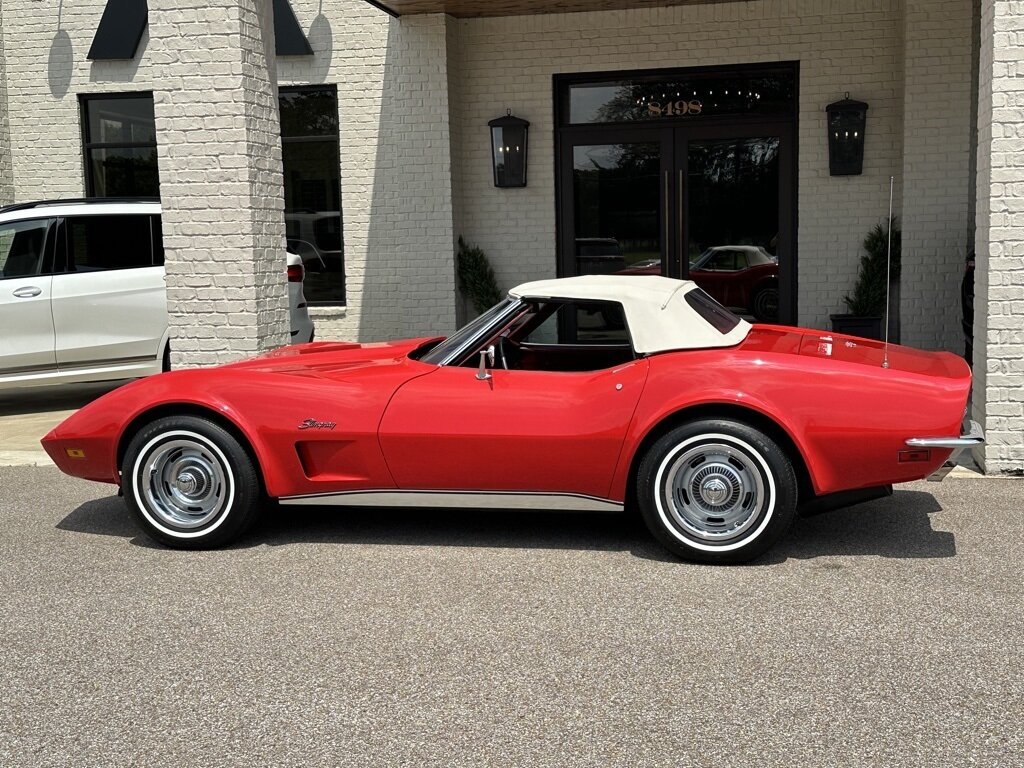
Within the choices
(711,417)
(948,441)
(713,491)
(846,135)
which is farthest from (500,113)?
(948,441)

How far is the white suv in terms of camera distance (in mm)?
9766

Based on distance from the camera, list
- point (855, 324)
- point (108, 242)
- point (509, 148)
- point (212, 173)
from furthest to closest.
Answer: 1. point (509, 148)
2. point (855, 324)
3. point (108, 242)
4. point (212, 173)

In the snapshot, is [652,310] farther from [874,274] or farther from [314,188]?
[314,188]

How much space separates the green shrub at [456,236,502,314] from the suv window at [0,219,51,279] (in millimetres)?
4230

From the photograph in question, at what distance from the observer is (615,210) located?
1220 centimetres

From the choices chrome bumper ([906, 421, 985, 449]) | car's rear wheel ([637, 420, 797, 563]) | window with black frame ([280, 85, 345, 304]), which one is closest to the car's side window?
car's rear wheel ([637, 420, 797, 563])

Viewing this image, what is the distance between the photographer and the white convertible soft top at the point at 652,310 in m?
5.44

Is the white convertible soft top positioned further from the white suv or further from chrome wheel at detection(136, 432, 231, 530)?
the white suv

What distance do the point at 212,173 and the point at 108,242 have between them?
2.65 meters

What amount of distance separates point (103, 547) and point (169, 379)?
2.96ft

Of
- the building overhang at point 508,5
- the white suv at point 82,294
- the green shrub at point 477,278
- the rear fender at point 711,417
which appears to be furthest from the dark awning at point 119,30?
the rear fender at point 711,417

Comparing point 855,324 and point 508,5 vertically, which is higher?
point 508,5

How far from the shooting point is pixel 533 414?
533cm

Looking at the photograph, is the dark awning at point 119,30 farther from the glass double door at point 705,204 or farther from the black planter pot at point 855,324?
the black planter pot at point 855,324
